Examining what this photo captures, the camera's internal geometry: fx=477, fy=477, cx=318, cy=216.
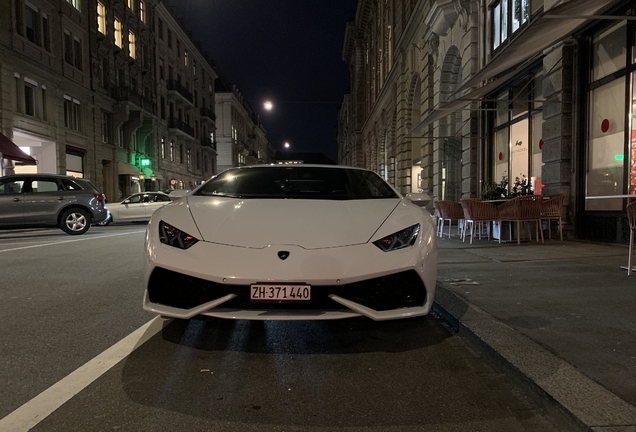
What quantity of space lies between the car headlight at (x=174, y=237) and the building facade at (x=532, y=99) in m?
5.71

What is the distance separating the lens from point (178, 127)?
42875mm

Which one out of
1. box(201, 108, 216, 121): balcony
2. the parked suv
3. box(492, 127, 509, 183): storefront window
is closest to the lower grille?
box(492, 127, 509, 183): storefront window

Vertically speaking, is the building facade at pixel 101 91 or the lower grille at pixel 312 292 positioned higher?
the building facade at pixel 101 91

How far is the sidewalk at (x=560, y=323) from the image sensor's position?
2432mm

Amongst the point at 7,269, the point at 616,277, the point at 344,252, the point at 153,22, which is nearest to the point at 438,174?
the point at 616,277

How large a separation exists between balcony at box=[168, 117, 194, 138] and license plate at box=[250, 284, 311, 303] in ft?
136

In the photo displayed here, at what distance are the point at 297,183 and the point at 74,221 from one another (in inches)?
459

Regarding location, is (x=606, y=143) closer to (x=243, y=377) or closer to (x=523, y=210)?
(x=523, y=210)

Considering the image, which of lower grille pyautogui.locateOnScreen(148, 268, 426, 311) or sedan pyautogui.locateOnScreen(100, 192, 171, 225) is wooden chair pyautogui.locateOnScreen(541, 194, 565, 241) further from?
sedan pyautogui.locateOnScreen(100, 192, 171, 225)

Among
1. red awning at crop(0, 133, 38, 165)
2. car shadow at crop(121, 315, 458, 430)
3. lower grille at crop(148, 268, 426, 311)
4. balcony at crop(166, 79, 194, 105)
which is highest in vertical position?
balcony at crop(166, 79, 194, 105)

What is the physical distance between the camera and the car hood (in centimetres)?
331

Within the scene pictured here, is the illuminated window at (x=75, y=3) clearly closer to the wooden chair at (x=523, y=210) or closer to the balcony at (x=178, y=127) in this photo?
the balcony at (x=178, y=127)

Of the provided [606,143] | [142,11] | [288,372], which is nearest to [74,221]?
[288,372]

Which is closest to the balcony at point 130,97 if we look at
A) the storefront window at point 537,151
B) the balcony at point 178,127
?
the balcony at point 178,127
